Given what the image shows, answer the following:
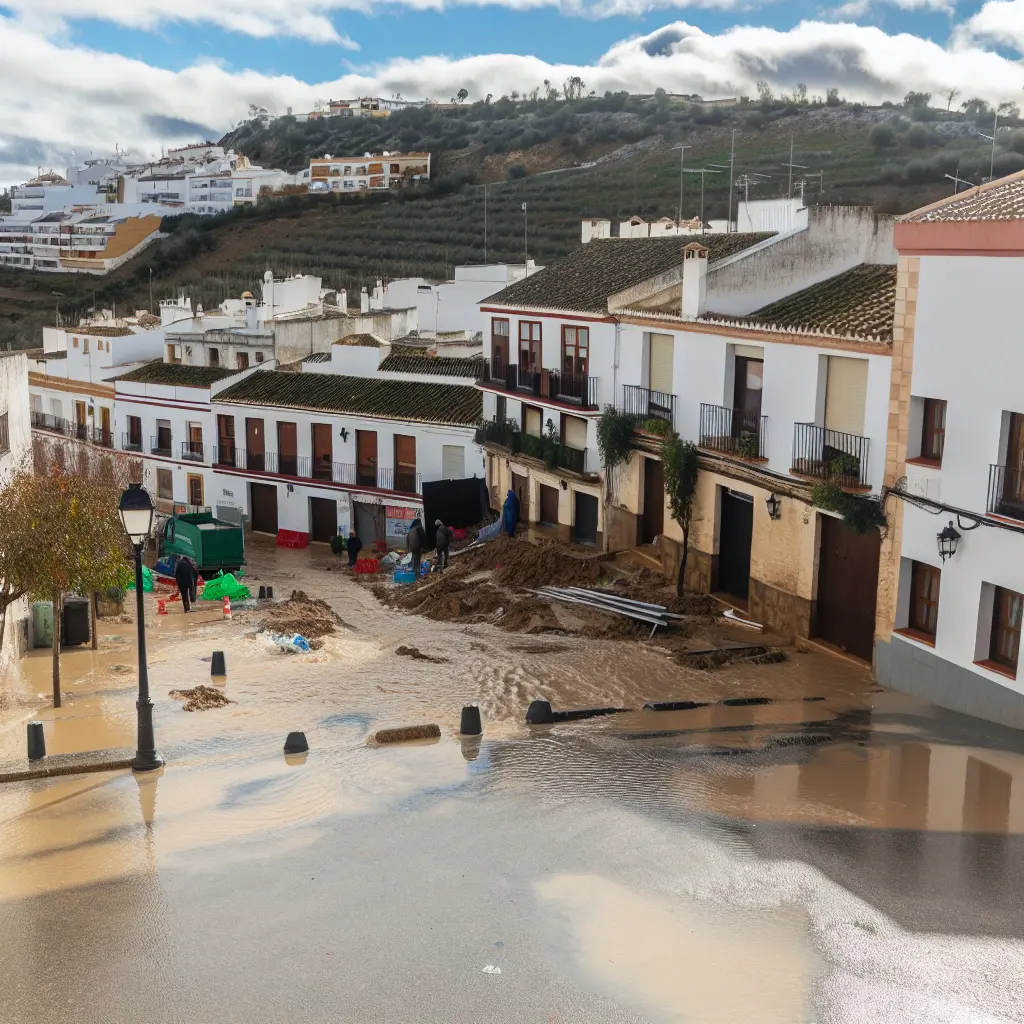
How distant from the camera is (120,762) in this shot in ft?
48.0

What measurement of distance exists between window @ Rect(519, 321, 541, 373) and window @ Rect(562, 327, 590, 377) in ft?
4.32

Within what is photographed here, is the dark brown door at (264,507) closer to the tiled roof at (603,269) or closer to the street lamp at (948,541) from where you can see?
the tiled roof at (603,269)

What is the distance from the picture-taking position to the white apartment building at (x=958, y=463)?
15.4 meters

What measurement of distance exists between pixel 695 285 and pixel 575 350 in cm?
504

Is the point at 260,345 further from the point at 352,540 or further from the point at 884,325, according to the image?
the point at 884,325

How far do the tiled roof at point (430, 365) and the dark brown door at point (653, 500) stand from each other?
12461 mm

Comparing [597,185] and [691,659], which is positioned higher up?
[597,185]

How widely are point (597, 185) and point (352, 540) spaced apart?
6291cm

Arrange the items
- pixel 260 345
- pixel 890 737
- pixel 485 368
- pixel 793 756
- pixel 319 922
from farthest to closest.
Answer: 1. pixel 260 345
2. pixel 485 368
3. pixel 890 737
4. pixel 793 756
5. pixel 319 922

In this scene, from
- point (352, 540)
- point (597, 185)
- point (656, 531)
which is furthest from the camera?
point (597, 185)

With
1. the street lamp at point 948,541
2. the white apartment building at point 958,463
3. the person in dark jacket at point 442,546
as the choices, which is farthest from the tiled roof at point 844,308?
the person in dark jacket at point 442,546

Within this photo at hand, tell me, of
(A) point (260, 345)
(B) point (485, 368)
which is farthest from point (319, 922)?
(A) point (260, 345)

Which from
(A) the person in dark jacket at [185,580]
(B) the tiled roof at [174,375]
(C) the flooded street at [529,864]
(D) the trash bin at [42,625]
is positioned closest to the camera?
(C) the flooded street at [529,864]

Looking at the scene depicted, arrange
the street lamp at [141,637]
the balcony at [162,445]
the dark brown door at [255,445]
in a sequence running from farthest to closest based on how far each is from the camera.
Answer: the balcony at [162,445] → the dark brown door at [255,445] → the street lamp at [141,637]
